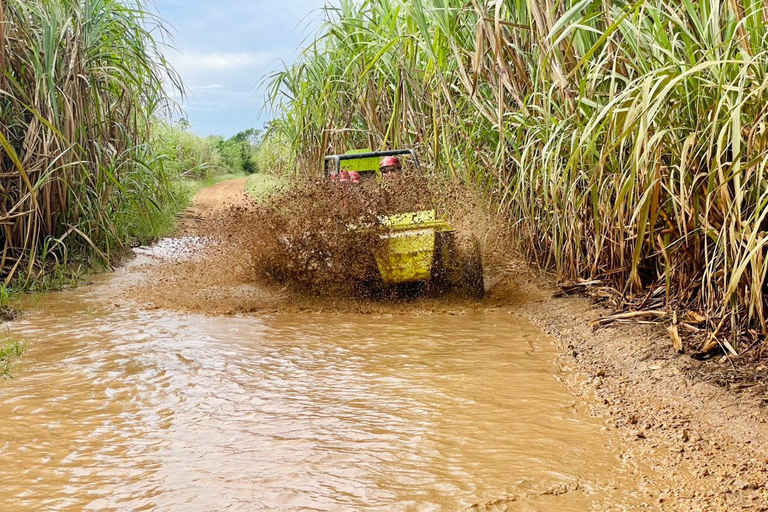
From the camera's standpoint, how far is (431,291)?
6.77 m

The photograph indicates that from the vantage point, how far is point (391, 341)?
5348 mm

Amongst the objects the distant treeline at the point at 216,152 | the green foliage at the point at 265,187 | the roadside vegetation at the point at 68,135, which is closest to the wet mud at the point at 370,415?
the roadside vegetation at the point at 68,135

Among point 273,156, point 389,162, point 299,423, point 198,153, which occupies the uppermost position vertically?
point 198,153

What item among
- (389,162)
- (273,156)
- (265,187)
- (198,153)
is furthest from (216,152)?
(389,162)

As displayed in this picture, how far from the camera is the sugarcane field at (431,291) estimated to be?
10.1ft

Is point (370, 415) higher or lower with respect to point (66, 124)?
lower

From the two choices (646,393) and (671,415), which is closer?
(671,415)

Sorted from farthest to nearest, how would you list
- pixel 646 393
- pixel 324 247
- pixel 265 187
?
pixel 265 187 → pixel 324 247 → pixel 646 393

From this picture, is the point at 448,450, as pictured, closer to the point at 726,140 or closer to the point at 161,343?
the point at 726,140

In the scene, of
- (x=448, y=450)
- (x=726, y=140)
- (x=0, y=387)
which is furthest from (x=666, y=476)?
(x=0, y=387)

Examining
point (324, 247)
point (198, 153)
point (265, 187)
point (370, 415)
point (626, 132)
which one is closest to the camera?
→ point (626, 132)

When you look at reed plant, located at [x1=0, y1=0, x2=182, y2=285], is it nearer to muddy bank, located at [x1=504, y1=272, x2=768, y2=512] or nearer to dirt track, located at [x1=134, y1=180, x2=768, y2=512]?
dirt track, located at [x1=134, y1=180, x2=768, y2=512]

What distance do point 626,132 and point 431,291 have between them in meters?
3.41

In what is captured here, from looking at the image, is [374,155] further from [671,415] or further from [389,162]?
[671,415]
